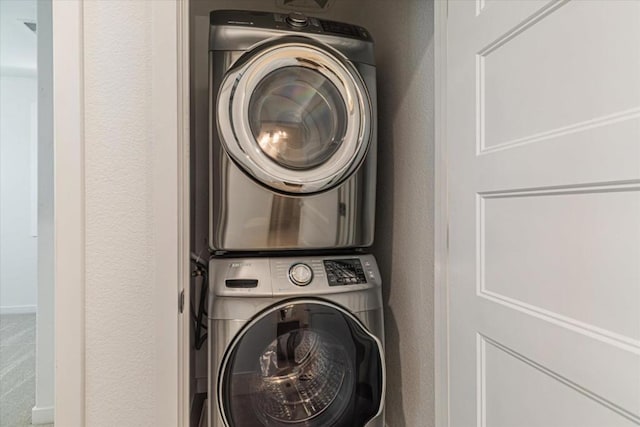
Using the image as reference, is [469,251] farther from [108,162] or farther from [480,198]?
[108,162]


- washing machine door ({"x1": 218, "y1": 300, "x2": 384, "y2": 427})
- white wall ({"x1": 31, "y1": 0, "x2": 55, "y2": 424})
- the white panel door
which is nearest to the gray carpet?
white wall ({"x1": 31, "y1": 0, "x2": 55, "y2": 424})

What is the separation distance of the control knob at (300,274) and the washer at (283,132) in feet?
0.25

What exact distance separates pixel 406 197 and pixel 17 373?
9.19ft

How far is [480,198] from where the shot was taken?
904 millimetres

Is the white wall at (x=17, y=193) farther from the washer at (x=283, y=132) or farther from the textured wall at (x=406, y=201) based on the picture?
the textured wall at (x=406, y=201)

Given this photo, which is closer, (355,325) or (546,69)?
(546,69)

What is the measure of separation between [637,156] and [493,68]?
0.42 meters

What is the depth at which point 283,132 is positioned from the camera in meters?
1.32

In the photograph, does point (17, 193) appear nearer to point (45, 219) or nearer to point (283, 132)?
point (45, 219)

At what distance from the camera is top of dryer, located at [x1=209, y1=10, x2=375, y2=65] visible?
1289 mm

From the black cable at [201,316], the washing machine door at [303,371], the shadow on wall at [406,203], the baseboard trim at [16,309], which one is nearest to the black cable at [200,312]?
the black cable at [201,316]

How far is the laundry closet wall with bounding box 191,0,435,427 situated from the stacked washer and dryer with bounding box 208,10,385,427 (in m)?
0.14

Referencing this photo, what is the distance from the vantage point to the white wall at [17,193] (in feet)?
14.3

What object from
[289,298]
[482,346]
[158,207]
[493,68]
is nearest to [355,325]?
[289,298]
